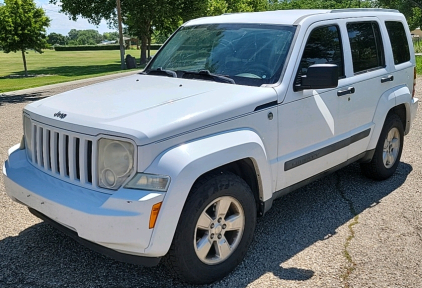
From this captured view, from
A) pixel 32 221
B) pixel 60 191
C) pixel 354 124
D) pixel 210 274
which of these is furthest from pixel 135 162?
pixel 354 124

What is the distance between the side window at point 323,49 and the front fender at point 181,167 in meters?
1.09

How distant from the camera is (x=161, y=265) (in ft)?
12.6

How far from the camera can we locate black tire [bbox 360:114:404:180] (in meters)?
5.57

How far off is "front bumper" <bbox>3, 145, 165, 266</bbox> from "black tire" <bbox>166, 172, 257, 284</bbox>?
22cm

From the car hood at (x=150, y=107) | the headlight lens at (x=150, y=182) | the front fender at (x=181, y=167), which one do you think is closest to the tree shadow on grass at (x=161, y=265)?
the front fender at (x=181, y=167)

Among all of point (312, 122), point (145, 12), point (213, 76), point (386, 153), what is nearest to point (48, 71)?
point (145, 12)

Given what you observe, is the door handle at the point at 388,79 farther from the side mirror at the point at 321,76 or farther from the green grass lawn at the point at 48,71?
the green grass lawn at the point at 48,71

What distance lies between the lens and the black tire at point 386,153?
557 centimetres

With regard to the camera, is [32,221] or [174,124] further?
[32,221]

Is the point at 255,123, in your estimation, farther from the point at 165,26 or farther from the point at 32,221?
the point at 165,26

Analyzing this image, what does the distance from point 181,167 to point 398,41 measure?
380cm

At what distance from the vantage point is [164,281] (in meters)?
3.63

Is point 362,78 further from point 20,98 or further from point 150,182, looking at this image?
point 20,98

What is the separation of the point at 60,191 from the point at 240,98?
4.72ft
